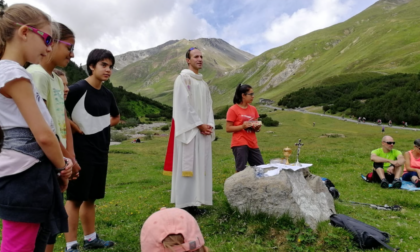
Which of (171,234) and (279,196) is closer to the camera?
(171,234)

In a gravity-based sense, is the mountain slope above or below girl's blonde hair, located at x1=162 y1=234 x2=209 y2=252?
above

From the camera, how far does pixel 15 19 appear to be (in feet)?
7.88

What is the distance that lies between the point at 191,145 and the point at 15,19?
417 centimetres

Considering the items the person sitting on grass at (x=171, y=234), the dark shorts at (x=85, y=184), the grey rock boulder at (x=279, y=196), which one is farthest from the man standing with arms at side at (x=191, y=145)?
the person sitting on grass at (x=171, y=234)

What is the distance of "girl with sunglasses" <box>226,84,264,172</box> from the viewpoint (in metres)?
7.27

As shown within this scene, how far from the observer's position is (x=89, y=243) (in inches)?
187

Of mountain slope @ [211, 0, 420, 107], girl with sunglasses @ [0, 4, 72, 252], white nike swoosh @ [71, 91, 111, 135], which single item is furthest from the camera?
mountain slope @ [211, 0, 420, 107]

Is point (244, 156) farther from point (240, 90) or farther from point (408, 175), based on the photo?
point (408, 175)

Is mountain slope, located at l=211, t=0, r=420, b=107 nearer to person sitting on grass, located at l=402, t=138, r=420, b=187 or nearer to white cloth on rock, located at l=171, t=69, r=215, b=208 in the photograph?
person sitting on grass, located at l=402, t=138, r=420, b=187

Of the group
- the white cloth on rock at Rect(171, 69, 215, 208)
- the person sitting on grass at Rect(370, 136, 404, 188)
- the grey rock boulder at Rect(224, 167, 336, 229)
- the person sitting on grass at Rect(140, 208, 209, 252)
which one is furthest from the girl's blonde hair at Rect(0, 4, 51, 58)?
the person sitting on grass at Rect(370, 136, 404, 188)

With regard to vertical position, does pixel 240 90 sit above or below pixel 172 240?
above

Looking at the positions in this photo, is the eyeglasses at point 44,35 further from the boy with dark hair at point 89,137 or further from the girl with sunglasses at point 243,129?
the girl with sunglasses at point 243,129

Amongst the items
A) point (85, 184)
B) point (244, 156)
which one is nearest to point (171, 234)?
point (85, 184)

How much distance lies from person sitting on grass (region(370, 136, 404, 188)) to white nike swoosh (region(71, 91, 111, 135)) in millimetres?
8665
